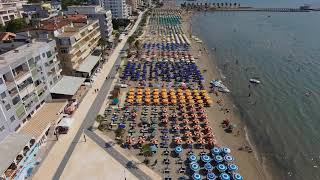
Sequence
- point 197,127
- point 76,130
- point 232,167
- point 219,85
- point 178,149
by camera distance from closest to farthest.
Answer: point 232,167 → point 178,149 → point 76,130 → point 197,127 → point 219,85

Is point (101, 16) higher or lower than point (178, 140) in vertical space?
higher

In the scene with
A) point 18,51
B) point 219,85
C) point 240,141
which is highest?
point 18,51

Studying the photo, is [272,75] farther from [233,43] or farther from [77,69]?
[77,69]

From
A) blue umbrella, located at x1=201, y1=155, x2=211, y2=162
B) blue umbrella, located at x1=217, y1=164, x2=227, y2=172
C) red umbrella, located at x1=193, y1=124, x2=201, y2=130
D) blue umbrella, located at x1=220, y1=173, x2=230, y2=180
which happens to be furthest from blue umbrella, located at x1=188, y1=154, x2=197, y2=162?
red umbrella, located at x1=193, y1=124, x2=201, y2=130

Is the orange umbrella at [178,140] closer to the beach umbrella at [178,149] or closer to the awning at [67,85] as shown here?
the beach umbrella at [178,149]

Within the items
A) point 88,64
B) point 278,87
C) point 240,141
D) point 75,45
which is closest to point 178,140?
point 240,141

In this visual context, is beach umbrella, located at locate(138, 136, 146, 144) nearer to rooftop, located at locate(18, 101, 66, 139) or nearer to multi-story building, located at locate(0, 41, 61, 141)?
rooftop, located at locate(18, 101, 66, 139)

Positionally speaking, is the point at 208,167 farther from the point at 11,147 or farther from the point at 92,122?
the point at 11,147
